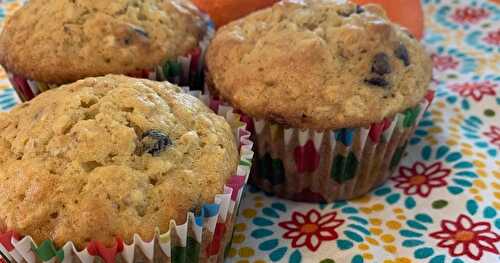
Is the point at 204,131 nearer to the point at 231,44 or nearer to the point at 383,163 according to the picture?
the point at 231,44

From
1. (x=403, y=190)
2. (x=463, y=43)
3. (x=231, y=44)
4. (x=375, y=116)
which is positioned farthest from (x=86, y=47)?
(x=463, y=43)

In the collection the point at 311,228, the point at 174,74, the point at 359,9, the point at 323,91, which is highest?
the point at 359,9

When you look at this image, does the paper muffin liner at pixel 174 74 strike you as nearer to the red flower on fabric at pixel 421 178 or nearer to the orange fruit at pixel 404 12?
the orange fruit at pixel 404 12

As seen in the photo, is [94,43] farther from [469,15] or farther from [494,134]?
[469,15]

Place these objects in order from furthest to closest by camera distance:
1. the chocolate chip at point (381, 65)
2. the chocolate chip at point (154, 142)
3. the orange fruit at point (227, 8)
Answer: the orange fruit at point (227, 8) → the chocolate chip at point (381, 65) → the chocolate chip at point (154, 142)

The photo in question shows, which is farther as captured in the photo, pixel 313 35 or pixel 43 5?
pixel 43 5

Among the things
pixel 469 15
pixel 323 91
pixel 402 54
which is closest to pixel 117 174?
pixel 323 91

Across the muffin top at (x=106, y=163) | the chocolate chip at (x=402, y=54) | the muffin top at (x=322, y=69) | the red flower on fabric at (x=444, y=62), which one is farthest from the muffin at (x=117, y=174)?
the red flower on fabric at (x=444, y=62)
